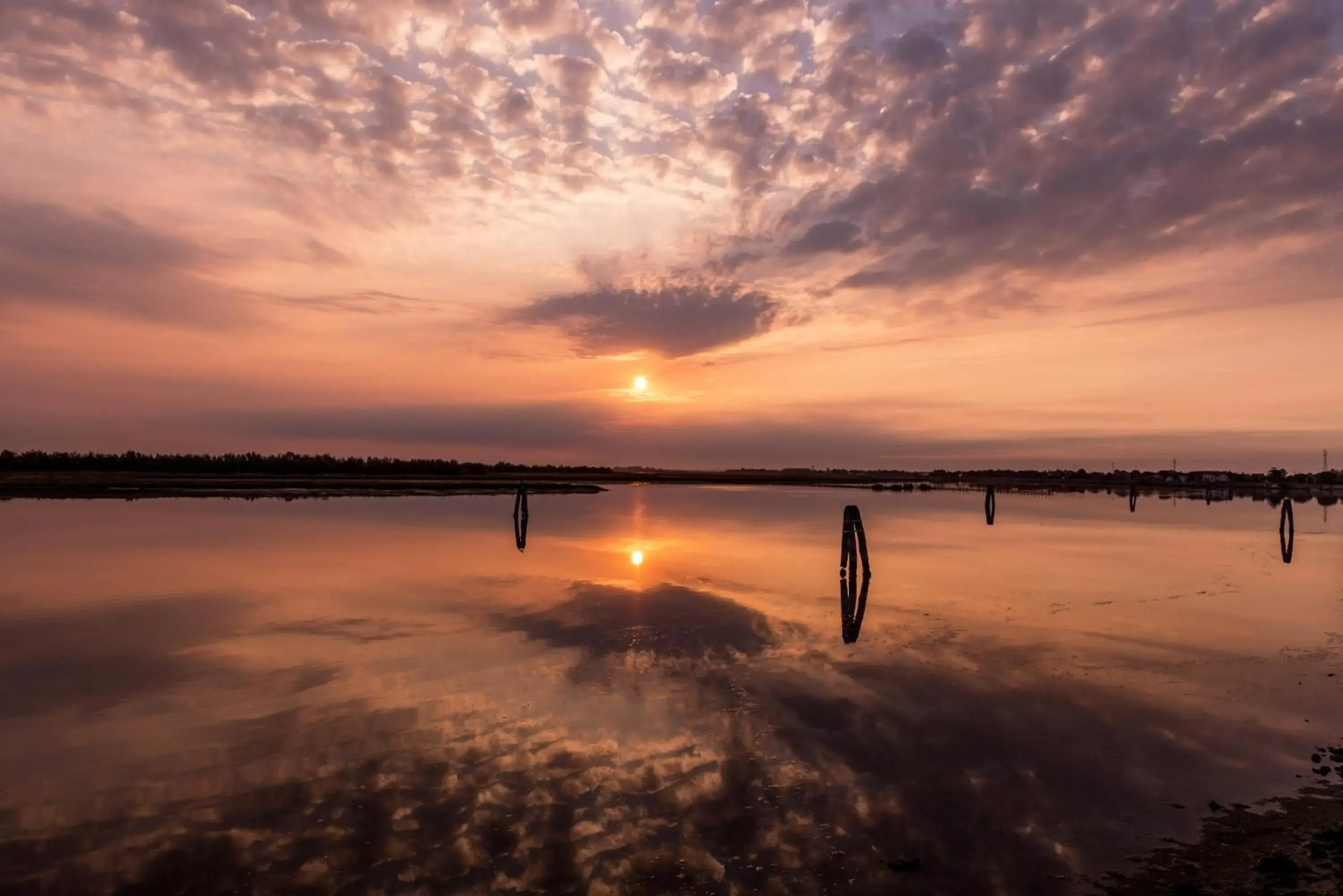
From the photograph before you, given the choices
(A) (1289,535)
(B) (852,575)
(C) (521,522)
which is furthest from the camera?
(C) (521,522)

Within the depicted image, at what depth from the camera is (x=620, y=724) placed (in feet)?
40.6

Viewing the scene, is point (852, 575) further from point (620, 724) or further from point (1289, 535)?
point (1289, 535)

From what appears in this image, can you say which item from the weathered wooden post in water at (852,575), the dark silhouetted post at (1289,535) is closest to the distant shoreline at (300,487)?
the dark silhouetted post at (1289,535)

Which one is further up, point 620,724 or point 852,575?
point 852,575

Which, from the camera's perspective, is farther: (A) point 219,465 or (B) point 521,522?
(A) point 219,465

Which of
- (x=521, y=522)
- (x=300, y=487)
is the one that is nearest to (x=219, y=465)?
(x=300, y=487)

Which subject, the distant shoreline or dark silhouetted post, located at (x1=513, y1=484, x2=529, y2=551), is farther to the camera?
the distant shoreline

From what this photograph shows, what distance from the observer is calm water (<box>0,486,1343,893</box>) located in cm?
798

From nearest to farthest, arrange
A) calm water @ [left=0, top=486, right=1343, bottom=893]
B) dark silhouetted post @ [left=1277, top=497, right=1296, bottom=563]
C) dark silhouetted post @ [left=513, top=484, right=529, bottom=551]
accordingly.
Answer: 1. calm water @ [left=0, top=486, right=1343, bottom=893]
2. dark silhouetted post @ [left=513, top=484, right=529, bottom=551]
3. dark silhouetted post @ [left=1277, top=497, right=1296, bottom=563]

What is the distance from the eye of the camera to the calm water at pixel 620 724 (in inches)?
314

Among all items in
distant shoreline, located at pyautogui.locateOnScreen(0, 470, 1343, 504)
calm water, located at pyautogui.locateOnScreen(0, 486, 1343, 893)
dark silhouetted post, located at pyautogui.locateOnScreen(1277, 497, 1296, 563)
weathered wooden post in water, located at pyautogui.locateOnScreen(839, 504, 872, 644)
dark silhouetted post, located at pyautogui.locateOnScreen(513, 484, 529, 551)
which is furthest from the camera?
distant shoreline, located at pyautogui.locateOnScreen(0, 470, 1343, 504)

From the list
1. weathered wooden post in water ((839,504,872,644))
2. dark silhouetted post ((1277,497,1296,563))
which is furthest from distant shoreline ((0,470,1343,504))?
weathered wooden post in water ((839,504,872,644))

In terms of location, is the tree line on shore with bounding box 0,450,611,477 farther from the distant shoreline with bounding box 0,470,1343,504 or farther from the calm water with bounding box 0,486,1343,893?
the calm water with bounding box 0,486,1343,893

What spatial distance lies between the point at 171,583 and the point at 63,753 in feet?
56.7
